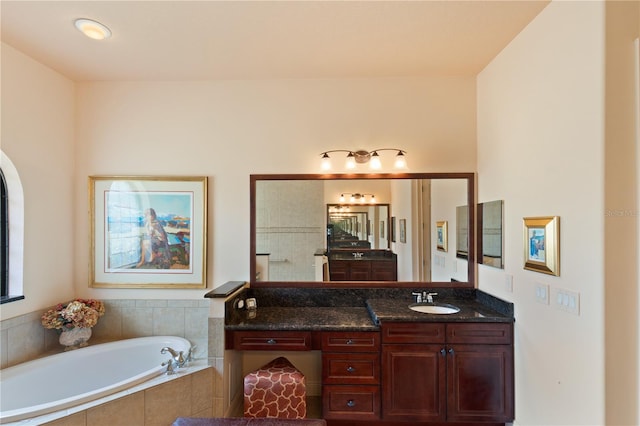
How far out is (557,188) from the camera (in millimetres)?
1762

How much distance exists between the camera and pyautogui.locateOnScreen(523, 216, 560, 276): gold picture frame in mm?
1744

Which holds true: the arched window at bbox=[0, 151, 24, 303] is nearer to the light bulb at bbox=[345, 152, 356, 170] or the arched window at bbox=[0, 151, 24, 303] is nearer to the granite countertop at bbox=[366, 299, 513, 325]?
the light bulb at bbox=[345, 152, 356, 170]

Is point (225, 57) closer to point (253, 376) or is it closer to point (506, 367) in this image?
point (253, 376)

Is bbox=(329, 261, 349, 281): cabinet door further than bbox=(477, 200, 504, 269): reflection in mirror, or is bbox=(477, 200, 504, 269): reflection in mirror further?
bbox=(329, 261, 349, 281): cabinet door

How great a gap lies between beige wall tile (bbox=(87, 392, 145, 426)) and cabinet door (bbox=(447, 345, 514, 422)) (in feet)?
6.61

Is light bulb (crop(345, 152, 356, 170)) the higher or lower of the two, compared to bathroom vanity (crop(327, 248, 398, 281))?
higher

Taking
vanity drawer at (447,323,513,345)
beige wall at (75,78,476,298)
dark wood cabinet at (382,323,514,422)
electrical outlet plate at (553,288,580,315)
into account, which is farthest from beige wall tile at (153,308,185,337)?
electrical outlet plate at (553,288,580,315)

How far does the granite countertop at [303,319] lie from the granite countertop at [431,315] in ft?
0.30

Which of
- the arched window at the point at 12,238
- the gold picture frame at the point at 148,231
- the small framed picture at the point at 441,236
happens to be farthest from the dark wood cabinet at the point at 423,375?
the arched window at the point at 12,238

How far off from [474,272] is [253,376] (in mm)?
1965

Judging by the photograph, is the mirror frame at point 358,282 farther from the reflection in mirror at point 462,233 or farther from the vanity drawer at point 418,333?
the vanity drawer at point 418,333

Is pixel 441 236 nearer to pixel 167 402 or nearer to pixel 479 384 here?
pixel 479 384

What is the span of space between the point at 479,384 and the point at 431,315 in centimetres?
56

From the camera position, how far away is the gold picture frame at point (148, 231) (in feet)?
8.97
